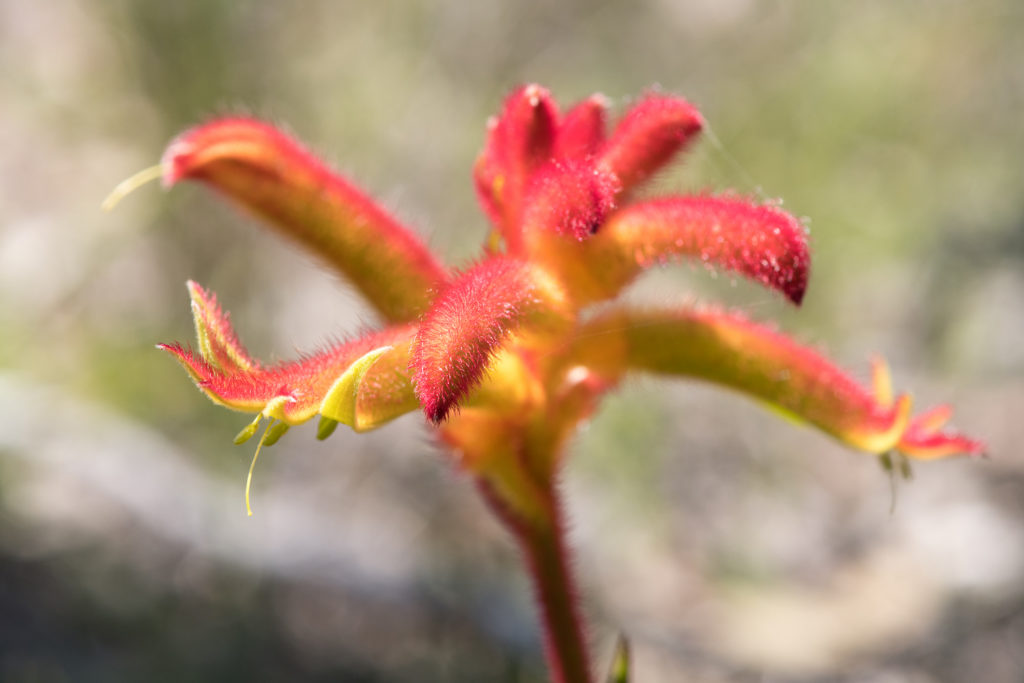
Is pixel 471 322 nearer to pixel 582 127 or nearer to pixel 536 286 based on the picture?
pixel 536 286

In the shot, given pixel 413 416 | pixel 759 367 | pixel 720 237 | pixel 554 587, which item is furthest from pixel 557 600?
pixel 413 416

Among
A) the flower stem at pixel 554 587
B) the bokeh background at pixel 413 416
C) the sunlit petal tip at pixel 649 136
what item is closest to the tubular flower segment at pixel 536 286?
the sunlit petal tip at pixel 649 136

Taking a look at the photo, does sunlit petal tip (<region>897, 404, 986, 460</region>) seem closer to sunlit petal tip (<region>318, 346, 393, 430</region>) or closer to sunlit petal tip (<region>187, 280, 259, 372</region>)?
sunlit petal tip (<region>318, 346, 393, 430</region>)

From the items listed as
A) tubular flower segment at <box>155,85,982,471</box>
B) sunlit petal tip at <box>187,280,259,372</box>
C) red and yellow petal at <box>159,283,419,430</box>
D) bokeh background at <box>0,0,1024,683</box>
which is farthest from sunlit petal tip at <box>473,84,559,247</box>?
bokeh background at <box>0,0,1024,683</box>

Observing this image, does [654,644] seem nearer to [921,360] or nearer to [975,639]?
[975,639]

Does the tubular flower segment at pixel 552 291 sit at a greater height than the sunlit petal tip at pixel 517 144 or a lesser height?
lesser

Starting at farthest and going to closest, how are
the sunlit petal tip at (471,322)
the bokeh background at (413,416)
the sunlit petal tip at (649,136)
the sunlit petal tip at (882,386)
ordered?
the bokeh background at (413,416) → the sunlit petal tip at (882,386) → the sunlit petal tip at (649,136) → the sunlit petal tip at (471,322)

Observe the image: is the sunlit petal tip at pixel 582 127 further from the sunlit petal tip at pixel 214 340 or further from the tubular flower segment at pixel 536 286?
the sunlit petal tip at pixel 214 340

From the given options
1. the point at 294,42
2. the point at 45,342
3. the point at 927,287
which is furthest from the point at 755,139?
the point at 45,342
